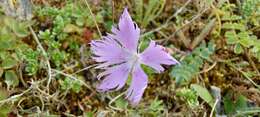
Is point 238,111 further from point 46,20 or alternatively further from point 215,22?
point 46,20

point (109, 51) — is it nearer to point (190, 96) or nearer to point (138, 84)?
point (138, 84)

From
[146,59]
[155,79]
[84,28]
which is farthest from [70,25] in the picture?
[146,59]

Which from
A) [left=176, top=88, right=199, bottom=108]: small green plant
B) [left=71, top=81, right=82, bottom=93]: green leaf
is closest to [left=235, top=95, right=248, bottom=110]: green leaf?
[left=176, top=88, right=199, bottom=108]: small green plant

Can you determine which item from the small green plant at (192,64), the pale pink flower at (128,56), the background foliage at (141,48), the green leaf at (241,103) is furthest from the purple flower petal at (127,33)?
the green leaf at (241,103)

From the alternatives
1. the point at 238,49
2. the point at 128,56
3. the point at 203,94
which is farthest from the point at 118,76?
the point at 238,49

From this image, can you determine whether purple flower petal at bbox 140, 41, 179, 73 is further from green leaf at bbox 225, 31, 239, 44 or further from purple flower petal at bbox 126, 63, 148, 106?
green leaf at bbox 225, 31, 239, 44

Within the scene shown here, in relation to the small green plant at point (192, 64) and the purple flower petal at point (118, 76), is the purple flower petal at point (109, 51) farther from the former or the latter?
the small green plant at point (192, 64)
